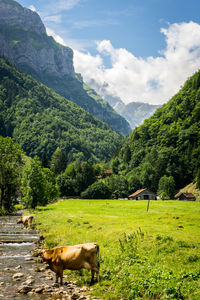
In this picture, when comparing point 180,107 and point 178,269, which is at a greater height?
point 180,107

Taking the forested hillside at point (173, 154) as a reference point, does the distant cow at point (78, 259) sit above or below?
below

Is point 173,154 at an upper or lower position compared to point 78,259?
upper

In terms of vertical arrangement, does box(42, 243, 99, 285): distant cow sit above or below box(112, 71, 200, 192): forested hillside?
below

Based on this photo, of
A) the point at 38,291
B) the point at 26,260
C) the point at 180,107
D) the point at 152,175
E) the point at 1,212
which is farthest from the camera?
the point at 180,107

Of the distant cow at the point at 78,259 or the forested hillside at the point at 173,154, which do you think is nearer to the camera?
the distant cow at the point at 78,259

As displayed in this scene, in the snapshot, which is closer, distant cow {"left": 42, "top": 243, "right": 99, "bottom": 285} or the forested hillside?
distant cow {"left": 42, "top": 243, "right": 99, "bottom": 285}

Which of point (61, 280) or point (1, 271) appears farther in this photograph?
point (1, 271)

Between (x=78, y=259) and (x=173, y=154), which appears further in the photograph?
(x=173, y=154)

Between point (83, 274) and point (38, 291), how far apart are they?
3491 millimetres

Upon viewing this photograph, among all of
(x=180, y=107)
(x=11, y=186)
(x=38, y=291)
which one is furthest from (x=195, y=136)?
(x=38, y=291)

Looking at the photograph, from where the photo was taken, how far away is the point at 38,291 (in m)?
13.9

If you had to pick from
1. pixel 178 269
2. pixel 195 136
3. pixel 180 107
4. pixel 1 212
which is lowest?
pixel 1 212

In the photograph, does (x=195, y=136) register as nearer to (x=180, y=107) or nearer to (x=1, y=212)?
(x=180, y=107)

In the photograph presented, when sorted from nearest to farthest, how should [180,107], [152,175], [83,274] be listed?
1. [83,274]
2. [152,175]
3. [180,107]
